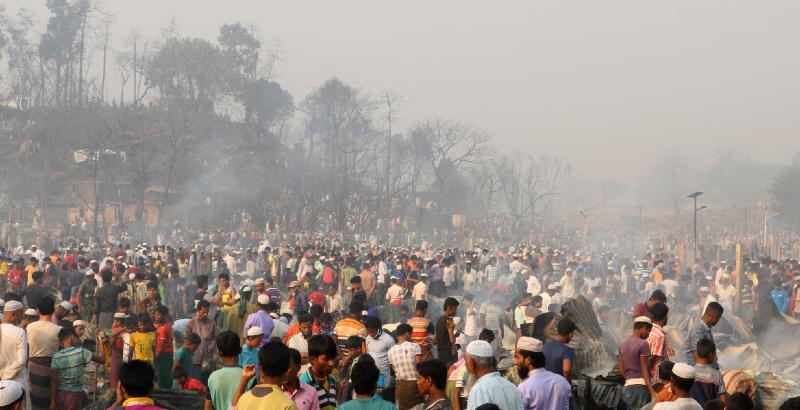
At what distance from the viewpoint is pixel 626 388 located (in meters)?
8.50

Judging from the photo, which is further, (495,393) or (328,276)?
(328,276)

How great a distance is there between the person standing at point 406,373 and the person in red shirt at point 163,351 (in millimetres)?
3297

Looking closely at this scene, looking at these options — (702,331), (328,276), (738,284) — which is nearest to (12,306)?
(702,331)

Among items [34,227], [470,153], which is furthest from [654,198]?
[34,227]

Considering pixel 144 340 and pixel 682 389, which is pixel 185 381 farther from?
pixel 682 389

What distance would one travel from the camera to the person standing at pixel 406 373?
28.0 ft

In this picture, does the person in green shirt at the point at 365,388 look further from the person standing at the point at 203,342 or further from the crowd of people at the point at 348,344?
the person standing at the point at 203,342

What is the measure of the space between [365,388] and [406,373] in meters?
2.87

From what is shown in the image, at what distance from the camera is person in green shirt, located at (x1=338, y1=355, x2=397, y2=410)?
5.62 meters

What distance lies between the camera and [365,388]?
224 inches

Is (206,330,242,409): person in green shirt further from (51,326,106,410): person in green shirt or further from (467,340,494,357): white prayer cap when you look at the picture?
(51,326,106,410): person in green shirt

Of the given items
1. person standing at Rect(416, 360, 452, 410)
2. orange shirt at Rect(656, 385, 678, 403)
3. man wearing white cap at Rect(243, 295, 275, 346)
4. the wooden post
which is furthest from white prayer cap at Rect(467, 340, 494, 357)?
the wooden post

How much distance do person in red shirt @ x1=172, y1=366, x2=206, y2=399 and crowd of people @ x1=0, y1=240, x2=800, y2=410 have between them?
29 mm

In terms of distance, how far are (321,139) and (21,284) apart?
41.8 m
